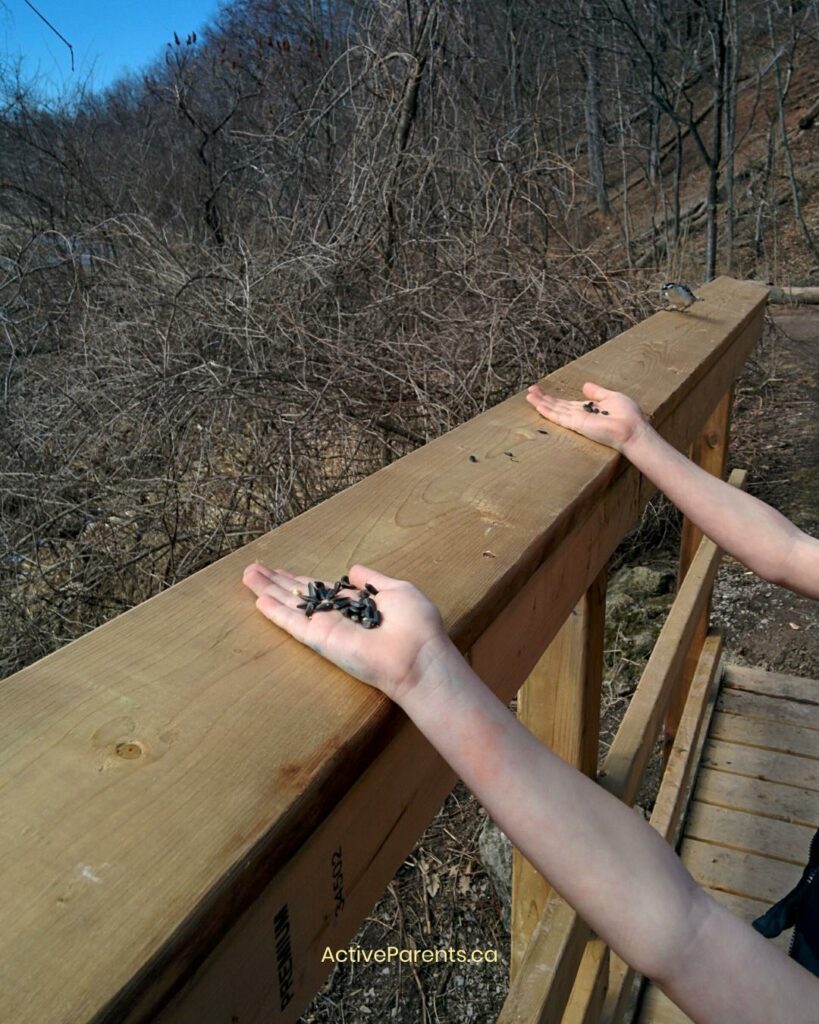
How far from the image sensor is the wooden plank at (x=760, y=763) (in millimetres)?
2746

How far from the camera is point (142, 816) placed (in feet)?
1.62

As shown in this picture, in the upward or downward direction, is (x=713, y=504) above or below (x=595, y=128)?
below

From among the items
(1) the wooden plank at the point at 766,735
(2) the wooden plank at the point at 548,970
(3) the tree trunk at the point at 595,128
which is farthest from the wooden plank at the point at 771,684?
(3) the tree trunk at the point at 595,128

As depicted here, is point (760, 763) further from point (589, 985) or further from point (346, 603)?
point (346, 603)

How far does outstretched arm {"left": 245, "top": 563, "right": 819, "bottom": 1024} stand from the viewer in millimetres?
686

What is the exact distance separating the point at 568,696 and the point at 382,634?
0.78 metres

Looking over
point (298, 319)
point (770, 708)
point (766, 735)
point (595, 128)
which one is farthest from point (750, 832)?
point (595, 128)

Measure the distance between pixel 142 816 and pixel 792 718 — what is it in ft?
9.75

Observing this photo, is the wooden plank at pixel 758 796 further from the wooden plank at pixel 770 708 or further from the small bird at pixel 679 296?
the small bird at pixel 679 296

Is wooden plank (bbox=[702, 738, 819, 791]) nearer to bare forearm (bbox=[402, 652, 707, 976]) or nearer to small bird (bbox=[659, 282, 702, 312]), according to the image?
small bird (bbox=[659, 282, 702, 312])

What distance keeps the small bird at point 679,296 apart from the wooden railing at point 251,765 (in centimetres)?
99

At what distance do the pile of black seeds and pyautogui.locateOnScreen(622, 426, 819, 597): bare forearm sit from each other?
0.79 metres

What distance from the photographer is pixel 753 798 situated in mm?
2678

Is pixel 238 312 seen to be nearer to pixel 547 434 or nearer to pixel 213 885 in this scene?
pixel 547 434
